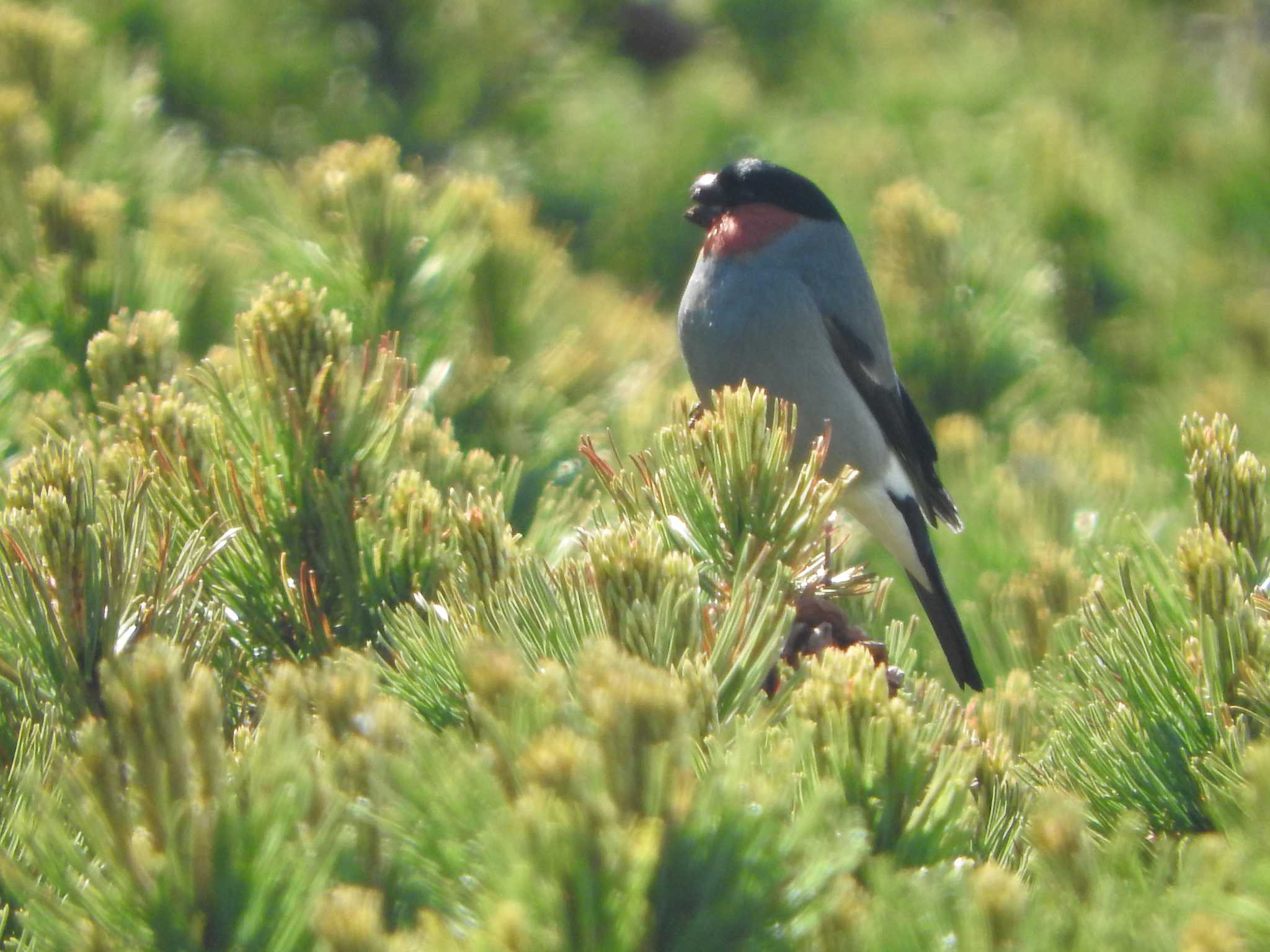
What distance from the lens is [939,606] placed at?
2.89 metres

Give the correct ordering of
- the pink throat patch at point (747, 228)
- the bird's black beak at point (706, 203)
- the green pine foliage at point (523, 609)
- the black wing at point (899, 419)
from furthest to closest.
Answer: the bird's black beak at point (706, 203)
the pink throat patch at point (747, 228)
the black wing at point (899, 419)
the green pine foliage at point (523, 609)

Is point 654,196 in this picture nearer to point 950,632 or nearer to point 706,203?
point 706,203

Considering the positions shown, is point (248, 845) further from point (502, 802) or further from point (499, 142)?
point (499, 142)

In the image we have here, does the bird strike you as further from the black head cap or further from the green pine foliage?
the green pine foliage

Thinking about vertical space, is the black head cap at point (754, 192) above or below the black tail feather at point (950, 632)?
above

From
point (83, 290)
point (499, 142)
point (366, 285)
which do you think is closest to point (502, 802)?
point (366, 285)

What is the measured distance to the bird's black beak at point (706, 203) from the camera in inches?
151

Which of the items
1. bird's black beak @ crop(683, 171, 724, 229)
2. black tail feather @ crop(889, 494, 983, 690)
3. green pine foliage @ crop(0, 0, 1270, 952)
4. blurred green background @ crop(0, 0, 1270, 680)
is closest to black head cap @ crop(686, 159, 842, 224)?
bird's black beak @ crop(683, 171, 724, 229)

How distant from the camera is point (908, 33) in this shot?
5.88m

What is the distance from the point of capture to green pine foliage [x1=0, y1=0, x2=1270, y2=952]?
0.96 m

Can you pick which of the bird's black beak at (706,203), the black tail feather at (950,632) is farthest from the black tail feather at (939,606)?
the bird's black beak at (706,203)

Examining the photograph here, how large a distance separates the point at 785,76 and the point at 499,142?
5.77ft

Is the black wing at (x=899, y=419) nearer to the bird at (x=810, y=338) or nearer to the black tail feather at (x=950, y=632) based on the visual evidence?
the bird at (x=810, y=338)

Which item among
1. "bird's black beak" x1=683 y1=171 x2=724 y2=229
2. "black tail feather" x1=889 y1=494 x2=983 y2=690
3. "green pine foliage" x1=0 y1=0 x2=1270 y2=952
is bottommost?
"black tail feather" x1=889 y1=494 x2=983 y2=690
